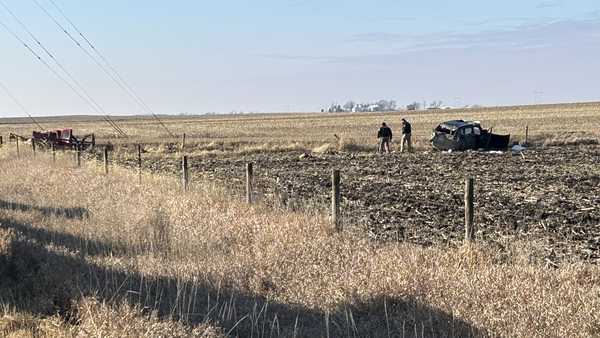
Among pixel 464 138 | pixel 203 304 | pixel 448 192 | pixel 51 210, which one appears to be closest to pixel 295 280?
pixel 203 304

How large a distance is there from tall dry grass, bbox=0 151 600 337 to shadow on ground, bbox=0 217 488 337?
0.02 m

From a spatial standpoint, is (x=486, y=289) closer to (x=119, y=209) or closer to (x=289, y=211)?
(x=289, y=211)

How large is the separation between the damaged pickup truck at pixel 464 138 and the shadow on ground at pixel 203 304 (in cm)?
2639

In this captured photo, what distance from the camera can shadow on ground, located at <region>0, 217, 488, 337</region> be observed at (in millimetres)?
4906

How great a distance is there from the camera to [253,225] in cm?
834

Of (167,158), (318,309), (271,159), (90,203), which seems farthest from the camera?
(167,158)

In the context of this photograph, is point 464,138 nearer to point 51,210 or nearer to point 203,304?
point 51,210

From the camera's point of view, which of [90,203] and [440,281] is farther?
[90,203]

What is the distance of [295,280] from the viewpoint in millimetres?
6047

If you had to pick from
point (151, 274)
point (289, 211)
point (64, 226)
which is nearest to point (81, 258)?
point (151, 274)

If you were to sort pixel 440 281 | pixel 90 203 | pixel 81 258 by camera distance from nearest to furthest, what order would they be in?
pixel 440 281, pixel 81 258, pixel 90 203

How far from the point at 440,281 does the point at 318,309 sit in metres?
1.32

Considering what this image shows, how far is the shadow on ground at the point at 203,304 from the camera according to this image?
16.1 ft

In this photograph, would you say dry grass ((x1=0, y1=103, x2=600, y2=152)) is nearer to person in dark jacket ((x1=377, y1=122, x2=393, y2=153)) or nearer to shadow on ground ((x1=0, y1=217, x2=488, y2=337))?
person in dark jacket ((x1=377, y1=122, x2=393, y2=153))
